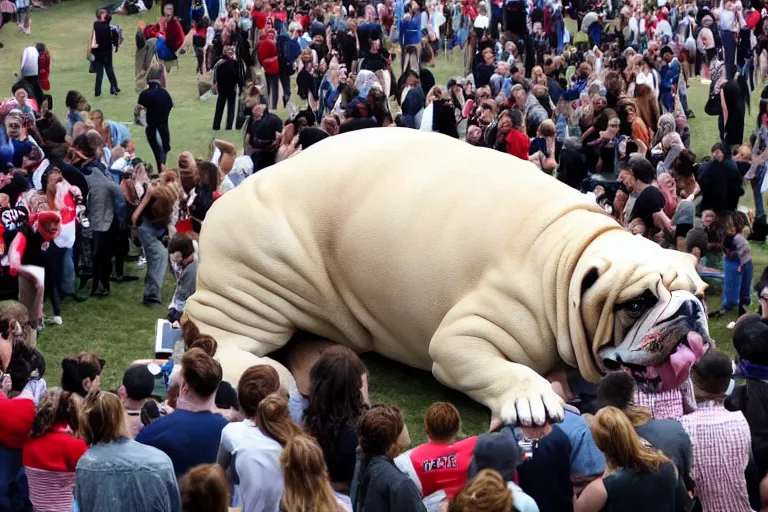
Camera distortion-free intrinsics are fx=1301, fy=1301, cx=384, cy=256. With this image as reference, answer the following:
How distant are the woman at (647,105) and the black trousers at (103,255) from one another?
29.5 ft

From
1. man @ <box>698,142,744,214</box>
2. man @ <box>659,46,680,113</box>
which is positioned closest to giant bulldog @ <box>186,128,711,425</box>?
man @ <box>698,142,744,214</box>

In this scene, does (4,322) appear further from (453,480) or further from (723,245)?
(723,245)

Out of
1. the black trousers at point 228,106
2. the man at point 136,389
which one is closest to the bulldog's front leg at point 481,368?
the man at point 136,389

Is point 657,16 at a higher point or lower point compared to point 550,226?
lower

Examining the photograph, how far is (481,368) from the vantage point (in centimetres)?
998

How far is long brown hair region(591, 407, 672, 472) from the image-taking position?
21.8 ft

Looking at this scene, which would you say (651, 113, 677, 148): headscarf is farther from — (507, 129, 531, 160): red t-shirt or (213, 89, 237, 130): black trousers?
(213, 89, 237, 130): black trousers

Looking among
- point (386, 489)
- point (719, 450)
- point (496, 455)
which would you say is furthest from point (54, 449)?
point (719, 450)

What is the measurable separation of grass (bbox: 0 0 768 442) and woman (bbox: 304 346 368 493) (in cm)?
283

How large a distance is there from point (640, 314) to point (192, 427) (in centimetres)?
365

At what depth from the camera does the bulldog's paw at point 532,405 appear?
364 inches

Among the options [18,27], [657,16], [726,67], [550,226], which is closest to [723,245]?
[550,226]

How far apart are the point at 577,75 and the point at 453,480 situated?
16.5m

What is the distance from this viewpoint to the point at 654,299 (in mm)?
9383
